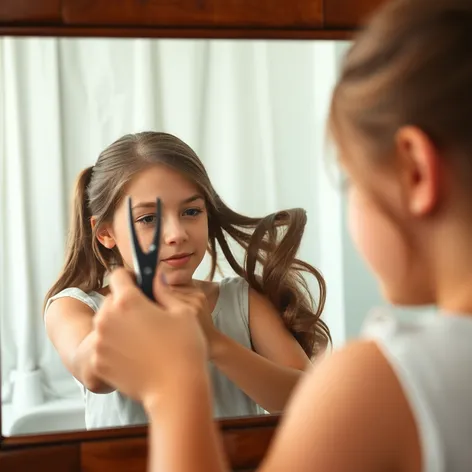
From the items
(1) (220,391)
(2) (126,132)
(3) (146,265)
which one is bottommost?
(1) (220,391)

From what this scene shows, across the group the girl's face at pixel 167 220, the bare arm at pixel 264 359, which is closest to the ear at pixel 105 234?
the girl's face at pixel 167 220

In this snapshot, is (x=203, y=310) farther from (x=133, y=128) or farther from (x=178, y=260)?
(x=133, y=128)

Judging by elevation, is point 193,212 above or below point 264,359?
above

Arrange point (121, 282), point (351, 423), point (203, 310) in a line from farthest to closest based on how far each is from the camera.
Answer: point (203, 310), point (121, 282), point (351, 423)

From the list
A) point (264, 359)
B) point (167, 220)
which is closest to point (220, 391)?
point (264, 359)

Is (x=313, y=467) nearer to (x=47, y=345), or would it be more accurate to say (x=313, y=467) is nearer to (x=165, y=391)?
(x=165, y=391)

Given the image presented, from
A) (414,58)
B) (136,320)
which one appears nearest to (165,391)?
(136,320)

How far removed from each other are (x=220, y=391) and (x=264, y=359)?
0.15ft

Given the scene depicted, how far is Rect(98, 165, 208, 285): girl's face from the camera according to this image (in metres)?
0.60

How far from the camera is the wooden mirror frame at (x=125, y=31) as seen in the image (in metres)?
0.59

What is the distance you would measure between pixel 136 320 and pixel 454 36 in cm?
23

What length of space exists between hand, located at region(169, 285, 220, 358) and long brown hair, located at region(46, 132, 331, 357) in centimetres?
2

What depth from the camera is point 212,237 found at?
625mm

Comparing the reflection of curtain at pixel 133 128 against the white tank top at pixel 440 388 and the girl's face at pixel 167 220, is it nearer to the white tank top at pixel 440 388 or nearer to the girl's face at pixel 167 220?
the girl's face at pixel 167 220
